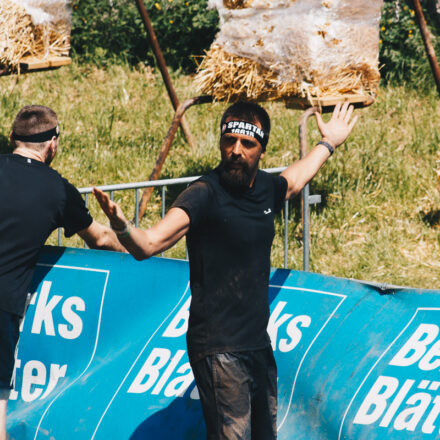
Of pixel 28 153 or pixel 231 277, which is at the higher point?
pixel 28 153

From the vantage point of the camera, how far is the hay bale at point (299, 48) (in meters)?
7.21

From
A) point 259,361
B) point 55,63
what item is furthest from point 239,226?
point 55,63

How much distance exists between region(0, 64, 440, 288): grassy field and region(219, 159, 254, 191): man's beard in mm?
3761

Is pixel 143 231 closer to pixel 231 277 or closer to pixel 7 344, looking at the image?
pixel 231 277

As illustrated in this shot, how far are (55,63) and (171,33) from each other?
413 cm

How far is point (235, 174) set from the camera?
3664 millimetres

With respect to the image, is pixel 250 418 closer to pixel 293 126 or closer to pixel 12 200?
pixel 12 200

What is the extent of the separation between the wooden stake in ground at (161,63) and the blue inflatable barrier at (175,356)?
4.19 m

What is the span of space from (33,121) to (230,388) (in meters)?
1.98

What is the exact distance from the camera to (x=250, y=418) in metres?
3.83

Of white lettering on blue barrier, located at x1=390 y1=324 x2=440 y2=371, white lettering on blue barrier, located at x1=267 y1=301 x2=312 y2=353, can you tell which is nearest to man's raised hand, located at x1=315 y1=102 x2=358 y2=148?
white lettering on blue barrier, located at x1=267 y1=301 x2=312 y2=353

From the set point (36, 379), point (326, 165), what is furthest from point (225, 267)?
point (326, 165)

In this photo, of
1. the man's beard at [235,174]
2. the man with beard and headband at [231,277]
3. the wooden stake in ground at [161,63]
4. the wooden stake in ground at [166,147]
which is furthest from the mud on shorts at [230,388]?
the wooden stake in ground at [161,63]

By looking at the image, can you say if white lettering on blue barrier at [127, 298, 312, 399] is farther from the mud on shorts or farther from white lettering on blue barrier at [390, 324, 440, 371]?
the mud on shorts
